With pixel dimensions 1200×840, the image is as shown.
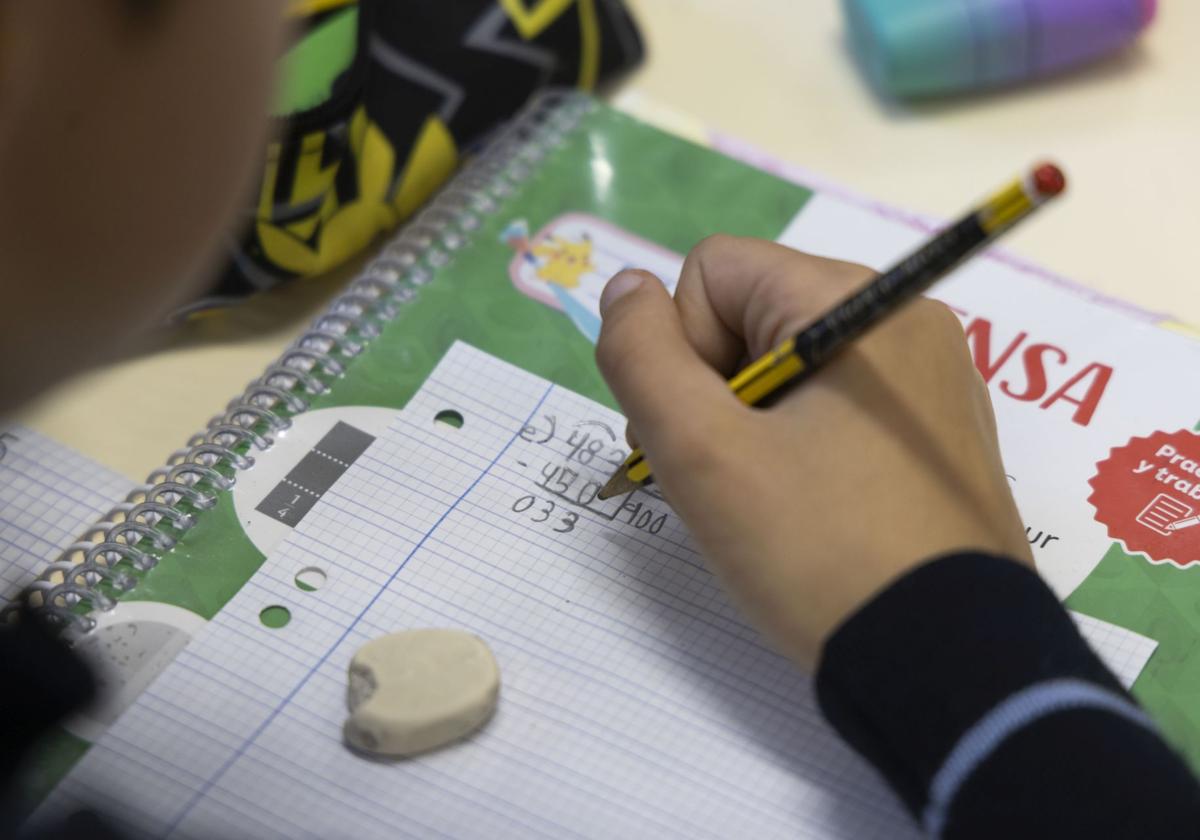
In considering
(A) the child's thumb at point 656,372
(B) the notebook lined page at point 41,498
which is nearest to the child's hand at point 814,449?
(A) the child's thumb at point 656,372

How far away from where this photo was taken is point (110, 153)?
290mm

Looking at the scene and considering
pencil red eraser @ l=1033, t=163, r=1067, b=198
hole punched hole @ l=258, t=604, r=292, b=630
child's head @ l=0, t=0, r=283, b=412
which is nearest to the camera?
child's head @ l=0, t=0, r=283, b=412

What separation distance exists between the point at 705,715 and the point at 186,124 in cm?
28

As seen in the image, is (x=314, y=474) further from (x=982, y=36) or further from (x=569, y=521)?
(x=982, y=36)

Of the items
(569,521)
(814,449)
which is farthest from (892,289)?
(569,521)

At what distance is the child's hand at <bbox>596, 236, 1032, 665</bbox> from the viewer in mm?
426

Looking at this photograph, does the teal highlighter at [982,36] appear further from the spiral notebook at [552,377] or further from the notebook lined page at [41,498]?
the notebook lined page at [41,498]

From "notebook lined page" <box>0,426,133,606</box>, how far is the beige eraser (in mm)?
148

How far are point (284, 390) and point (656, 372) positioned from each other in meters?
0.19

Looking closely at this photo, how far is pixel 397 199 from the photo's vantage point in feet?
2.18

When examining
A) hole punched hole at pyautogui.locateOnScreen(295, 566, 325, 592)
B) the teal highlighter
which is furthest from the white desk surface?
hole punched hole at pyautogui.locateOnScreen(295, 566, 325, 592)

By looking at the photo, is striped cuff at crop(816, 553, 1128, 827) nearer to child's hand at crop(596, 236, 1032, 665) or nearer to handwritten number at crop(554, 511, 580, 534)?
child's hand at crop(596, 236, 1032, 665)

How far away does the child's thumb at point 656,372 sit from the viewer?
0.45 meters

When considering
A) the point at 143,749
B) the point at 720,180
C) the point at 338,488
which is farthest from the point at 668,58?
the point at 143,749
